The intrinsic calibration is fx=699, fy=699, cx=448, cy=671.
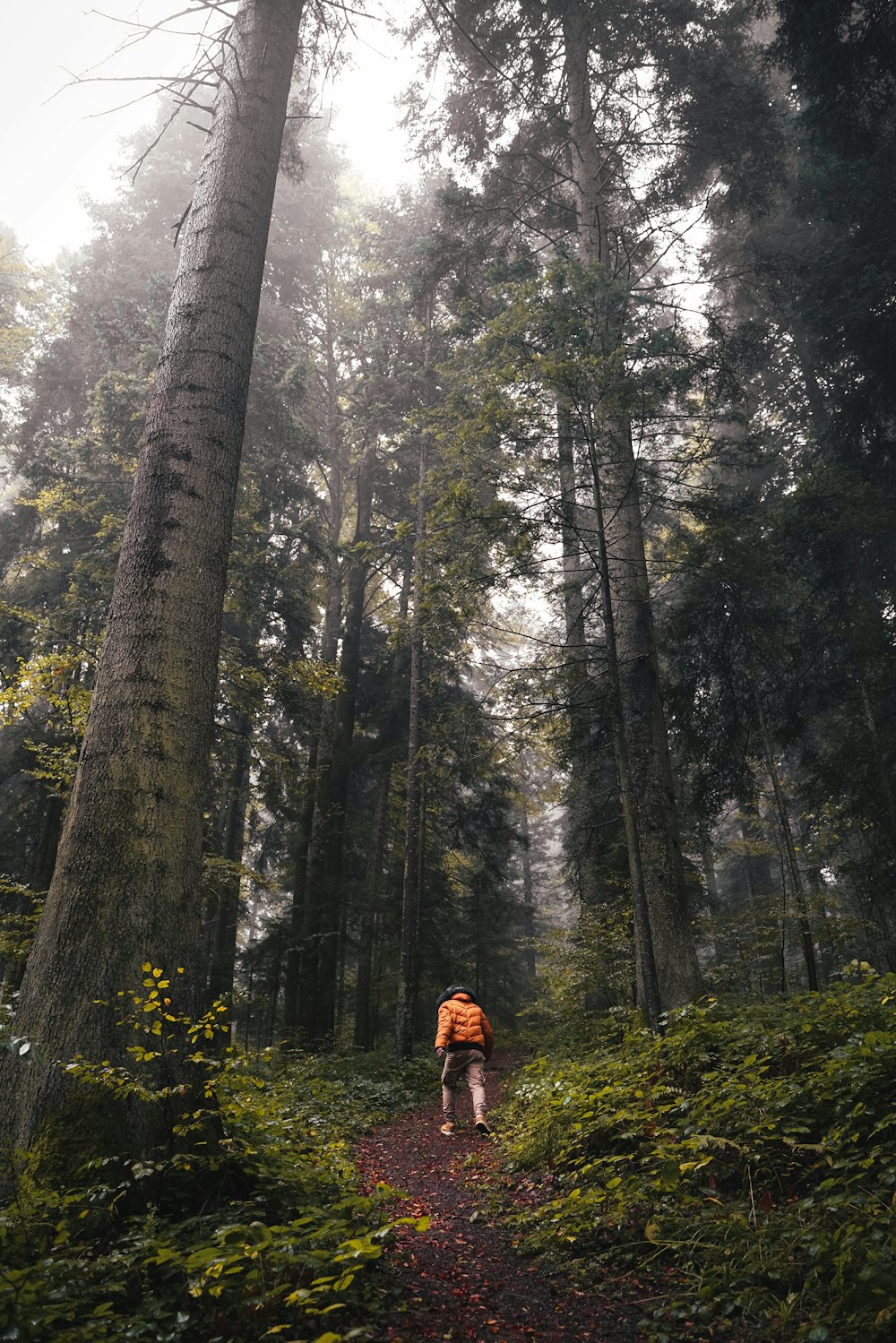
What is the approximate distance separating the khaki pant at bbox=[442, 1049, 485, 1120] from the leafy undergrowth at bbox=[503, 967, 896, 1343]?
2.13 meters

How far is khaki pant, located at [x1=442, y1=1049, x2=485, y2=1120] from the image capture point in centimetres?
724

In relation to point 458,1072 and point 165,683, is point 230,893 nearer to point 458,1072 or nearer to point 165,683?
point 458,1072

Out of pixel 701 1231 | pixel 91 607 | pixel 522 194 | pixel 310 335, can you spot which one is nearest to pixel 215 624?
pixel 701 1231

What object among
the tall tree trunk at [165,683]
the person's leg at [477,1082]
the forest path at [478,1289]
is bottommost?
the forest path at [478,1289]

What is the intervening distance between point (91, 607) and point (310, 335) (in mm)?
11366

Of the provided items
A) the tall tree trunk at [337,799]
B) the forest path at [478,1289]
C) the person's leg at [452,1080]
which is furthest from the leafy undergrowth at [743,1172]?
the tall tree trunk at [337,799]

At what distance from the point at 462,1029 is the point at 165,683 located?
5743 mm

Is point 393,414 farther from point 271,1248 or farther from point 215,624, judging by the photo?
point 271,1248

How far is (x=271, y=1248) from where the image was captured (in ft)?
7.88

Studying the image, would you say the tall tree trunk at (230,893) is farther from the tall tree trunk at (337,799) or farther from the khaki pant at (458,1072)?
the khaki pant at (458,1072)

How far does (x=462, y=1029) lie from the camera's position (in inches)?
297

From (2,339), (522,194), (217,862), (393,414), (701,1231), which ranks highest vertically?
(2,339)

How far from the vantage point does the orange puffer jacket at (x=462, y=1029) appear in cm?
750

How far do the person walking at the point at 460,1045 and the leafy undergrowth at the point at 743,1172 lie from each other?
7.23 feet
